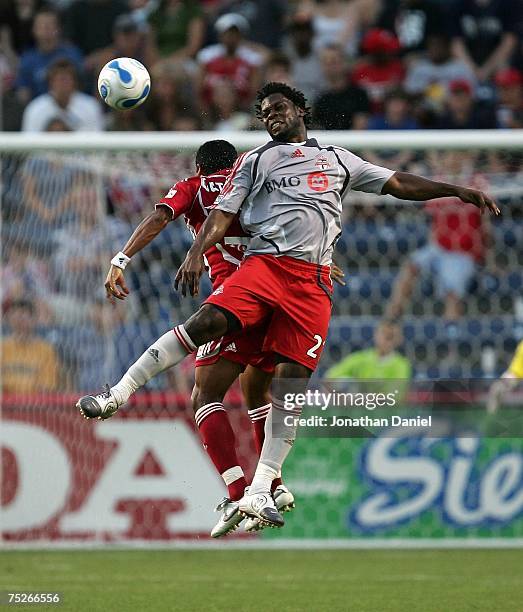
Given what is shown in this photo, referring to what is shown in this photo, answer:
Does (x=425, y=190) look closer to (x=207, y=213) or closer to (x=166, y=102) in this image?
(x=207, y=213)

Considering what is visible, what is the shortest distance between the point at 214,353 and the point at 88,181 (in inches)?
216

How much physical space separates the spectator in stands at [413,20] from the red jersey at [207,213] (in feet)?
29.4

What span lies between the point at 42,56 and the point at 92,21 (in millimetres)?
1032

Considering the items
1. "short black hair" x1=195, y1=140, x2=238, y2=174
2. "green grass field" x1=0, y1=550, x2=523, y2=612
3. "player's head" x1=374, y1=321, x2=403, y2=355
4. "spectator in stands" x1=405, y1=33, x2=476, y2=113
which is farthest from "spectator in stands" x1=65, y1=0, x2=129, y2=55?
"short black hair" x1=195, y1=140, x2=238, y2=174

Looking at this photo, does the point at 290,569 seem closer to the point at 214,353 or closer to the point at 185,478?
the point at 185,478

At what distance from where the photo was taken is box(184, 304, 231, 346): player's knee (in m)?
8.04

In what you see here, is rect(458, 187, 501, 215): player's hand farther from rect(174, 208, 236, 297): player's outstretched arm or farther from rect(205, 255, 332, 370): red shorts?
rect(174, 208, 236, 297): player's outstretched arm

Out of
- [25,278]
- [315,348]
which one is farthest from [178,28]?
[315,348]

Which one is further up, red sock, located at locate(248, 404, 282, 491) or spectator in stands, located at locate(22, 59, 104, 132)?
spectator in stands, located at locate(22, 59, 104, 132)

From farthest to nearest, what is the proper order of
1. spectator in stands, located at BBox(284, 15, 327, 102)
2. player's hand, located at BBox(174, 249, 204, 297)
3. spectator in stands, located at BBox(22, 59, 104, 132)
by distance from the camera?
spectator in stands, located at BBox(284, 15, 327, 102) → spectator in stands, located at BBox(22, 59, 104, 132) → player's hand, located at BBox(174, 249, 204, 297)

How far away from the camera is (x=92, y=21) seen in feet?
58.2

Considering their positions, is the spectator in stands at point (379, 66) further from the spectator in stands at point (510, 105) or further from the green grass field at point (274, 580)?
the green grass field at point (274, 580)

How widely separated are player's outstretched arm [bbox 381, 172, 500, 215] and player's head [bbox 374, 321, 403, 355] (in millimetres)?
4965

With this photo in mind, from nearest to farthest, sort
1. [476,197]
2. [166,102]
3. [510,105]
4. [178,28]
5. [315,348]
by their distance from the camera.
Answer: [476,197] → [315,348] → [166,102] → [510,105] → [178,28]
